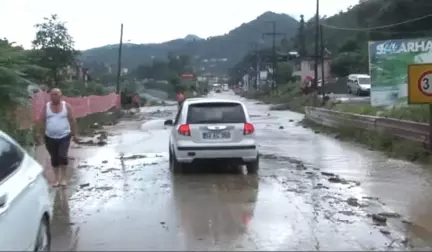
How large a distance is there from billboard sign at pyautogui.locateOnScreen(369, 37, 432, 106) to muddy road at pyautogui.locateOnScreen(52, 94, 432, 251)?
14.8m

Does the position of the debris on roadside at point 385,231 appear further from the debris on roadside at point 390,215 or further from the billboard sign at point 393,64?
the billboard sign at point 393,64

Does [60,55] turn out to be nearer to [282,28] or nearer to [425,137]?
[425,137]

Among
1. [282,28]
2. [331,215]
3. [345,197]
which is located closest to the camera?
[331,215]

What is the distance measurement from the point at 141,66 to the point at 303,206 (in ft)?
452

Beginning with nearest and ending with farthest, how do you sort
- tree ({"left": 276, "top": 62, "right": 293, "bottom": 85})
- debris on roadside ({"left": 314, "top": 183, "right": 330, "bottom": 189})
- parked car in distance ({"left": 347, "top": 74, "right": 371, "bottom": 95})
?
debris on roadside ({"left": 314, "top": 183, "right": 330, "bottom": 189}) < parked car in distance ({"left": 347, "top": 74, "right": 371, "bottom": 95}) < tree ({"left": 276, "top": 62, "right": 293, "bottom": 85})

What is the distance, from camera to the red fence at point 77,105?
17500 mm

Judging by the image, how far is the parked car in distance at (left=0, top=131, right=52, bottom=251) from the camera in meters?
5.30

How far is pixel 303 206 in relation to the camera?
953cm

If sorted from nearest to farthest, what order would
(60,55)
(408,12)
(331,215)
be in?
(331,215)
(60,55)
(408,12)

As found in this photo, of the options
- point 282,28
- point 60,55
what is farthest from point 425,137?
point 282,28

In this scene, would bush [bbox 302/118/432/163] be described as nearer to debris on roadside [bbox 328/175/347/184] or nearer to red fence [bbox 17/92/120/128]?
debris on roadside [bbox 328/175/347/184]

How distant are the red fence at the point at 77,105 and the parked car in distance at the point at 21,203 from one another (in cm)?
937

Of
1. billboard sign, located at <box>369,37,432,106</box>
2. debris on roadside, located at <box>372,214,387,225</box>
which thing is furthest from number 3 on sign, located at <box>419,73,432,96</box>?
billboard sign, located at <box>369,37,432,106</box>

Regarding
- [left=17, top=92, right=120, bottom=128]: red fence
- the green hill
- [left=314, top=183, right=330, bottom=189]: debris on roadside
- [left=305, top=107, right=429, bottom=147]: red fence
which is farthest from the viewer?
the green hill
